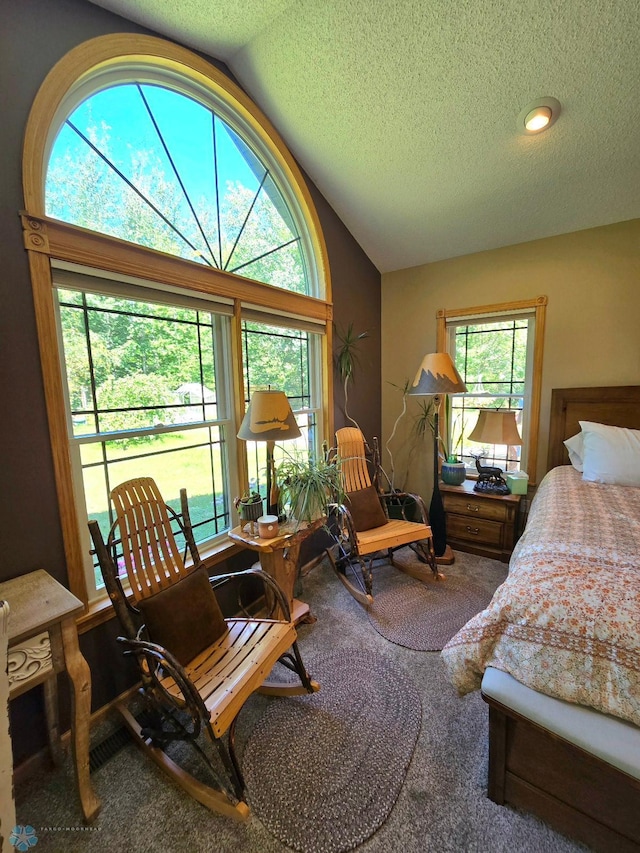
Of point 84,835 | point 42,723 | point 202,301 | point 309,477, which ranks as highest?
point 202,301

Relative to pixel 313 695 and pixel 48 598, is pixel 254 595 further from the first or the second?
pixel 48 598

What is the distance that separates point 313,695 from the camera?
1733mm

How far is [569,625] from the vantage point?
1.17 m

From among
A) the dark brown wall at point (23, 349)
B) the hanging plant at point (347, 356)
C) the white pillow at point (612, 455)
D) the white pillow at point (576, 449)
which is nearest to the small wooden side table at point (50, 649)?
the dark brown wall at point (23, 349)

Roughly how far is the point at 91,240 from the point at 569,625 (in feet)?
7.90

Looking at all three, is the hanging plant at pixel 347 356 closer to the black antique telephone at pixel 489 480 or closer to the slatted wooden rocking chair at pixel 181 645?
the black antique telephone at pixel 489 480

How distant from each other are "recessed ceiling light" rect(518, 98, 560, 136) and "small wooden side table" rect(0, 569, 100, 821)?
10.4ft

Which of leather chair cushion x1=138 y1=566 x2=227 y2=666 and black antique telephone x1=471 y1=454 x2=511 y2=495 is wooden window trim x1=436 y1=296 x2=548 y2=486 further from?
leather chair cushion x1=138 y1=566 x2=227 y2=666

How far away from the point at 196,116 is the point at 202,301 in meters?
1.13

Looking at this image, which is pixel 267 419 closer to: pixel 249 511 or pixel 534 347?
pixel 249 511

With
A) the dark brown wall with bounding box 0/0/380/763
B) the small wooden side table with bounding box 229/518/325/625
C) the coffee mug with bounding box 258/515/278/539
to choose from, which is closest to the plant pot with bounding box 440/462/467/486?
the small wooden side table with bounding box 229/518/325/625

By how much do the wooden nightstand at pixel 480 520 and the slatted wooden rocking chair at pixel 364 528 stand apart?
0.37 meters

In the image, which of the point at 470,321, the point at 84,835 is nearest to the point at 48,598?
the point at 84,835

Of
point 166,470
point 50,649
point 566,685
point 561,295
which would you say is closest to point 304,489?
point 166,470
